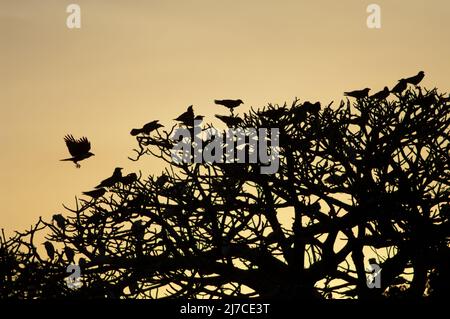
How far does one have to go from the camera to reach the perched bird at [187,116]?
12602mm

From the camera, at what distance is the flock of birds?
11.6 metres

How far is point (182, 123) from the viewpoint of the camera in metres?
13.3

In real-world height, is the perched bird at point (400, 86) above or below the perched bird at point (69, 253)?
above

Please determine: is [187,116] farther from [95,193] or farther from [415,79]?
[415,79]

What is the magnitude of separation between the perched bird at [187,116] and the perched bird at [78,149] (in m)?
1.68

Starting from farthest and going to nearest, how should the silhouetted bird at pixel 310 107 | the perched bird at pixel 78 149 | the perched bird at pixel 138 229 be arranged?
the silhouetted bird at pixel 310 107, the perched bird at pixel 138 229, the perched bird at pixel 78 149

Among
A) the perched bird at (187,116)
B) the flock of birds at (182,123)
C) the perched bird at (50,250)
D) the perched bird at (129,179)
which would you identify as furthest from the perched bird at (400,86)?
the perched bird at (50,250)

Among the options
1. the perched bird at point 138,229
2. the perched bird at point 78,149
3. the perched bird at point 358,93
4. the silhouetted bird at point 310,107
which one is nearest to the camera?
the perched bird at point 78,149

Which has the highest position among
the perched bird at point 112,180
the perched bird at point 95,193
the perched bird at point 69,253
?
the perched bird at point 112,180

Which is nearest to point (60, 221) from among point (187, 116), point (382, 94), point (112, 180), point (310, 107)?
point (112, 180)

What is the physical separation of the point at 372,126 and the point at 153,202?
416cm

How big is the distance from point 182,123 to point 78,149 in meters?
2.21

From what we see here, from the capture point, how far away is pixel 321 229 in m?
13.0

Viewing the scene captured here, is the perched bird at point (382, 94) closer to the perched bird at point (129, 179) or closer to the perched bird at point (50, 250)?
the perched bird at point (129, 179)
